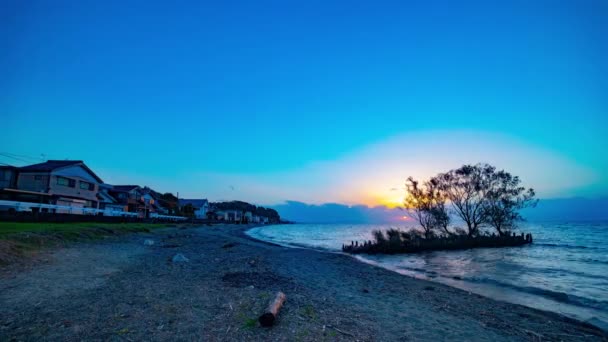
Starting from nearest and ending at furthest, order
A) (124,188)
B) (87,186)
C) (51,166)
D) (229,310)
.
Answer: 1. (229,310)
2. (51,166)
3. (87,186)
4. (124,188)

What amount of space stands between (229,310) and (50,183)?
51.8 metres

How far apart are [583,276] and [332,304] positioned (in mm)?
19522

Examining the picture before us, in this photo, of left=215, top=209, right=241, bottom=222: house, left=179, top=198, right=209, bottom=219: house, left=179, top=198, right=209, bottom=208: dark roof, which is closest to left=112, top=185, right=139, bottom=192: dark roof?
left=179, top=198, right=209, bottom=219: house

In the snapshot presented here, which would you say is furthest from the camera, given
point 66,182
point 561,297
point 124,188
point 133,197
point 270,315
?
point 133,197

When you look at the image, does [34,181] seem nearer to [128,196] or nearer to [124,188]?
[128,196]

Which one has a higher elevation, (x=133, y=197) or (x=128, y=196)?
(x=128, y=196)

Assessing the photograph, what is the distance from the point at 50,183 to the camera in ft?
148

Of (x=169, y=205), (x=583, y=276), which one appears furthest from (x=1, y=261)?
(x=169, y=205)

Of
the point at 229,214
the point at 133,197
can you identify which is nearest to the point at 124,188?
the point at 133,197

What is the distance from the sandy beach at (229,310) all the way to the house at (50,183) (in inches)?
1574

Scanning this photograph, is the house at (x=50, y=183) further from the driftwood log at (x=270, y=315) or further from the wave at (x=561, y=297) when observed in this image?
the wave at (x=561, y=297)

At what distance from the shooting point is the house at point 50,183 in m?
44.0

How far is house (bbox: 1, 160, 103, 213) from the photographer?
144 feet

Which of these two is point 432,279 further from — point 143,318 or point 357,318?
point 143,318
